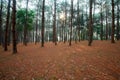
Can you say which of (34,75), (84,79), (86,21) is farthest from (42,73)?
(86,21)

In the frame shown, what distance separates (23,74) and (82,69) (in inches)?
164

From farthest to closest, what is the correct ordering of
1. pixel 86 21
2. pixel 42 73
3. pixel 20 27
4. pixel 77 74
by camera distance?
pixel 86 21 < pixel 20 27 < pixel 42 73 < pixel 77 74

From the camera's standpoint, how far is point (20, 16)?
38.9m

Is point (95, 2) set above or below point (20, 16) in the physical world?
above

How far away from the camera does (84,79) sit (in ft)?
26.3

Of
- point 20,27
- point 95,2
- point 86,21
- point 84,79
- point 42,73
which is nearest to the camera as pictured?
point 84,79

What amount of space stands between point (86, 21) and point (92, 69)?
4111 centimetres

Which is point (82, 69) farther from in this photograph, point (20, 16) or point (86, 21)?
point (86, 21)

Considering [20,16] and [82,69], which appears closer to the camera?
[82,69]

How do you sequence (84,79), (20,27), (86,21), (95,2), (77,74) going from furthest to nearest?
(86,21), (20,27), (95,2), (77,74), (84,79)

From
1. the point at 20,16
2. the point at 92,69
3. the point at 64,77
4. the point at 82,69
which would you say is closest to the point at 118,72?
the point at 92,69

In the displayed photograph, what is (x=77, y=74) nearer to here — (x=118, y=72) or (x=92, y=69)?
(x=92, y=69)

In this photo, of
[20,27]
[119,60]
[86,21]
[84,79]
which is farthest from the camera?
[86,21]

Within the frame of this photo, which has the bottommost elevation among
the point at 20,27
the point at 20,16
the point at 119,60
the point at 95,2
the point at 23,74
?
the point at 23,74
